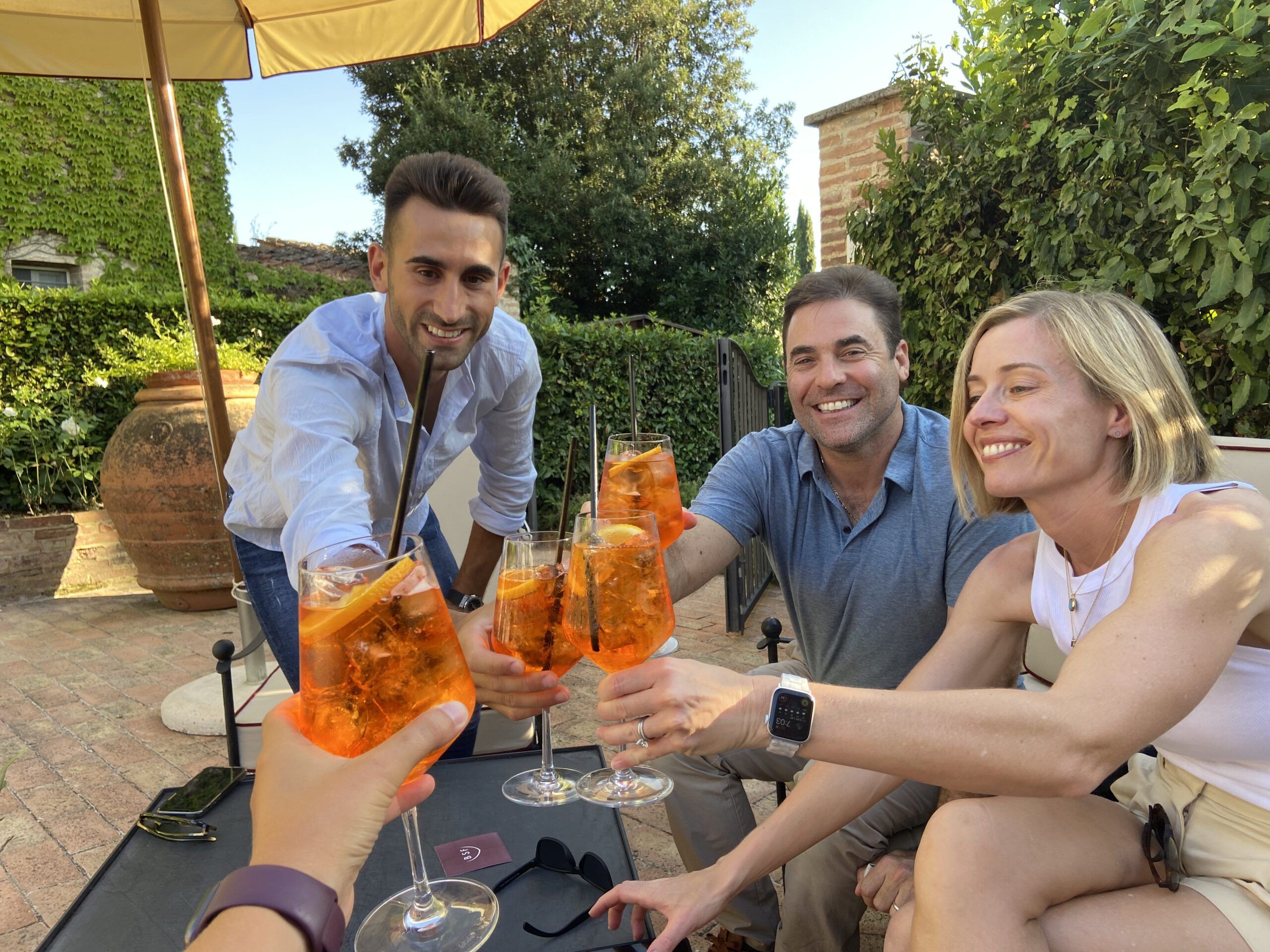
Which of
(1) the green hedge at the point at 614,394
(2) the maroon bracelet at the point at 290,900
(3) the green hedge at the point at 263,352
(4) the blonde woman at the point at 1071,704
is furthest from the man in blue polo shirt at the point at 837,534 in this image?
(3) the green hedge at the point at 263,352

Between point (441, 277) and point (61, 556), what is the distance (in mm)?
5814

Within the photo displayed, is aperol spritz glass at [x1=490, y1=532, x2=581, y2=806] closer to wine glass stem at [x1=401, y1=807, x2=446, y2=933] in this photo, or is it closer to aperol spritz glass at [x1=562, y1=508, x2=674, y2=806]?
aperol spritz glass at [x1=562, y1=508, x2=674, y2=806]

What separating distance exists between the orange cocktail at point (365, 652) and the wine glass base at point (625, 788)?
20.6 inches

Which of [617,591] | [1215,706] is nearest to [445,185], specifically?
[617,591]

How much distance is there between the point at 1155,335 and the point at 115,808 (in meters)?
3.79

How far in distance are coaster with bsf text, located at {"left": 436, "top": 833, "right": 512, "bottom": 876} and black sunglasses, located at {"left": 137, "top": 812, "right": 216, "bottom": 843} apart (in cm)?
44

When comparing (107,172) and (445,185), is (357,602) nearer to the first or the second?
(445,185)

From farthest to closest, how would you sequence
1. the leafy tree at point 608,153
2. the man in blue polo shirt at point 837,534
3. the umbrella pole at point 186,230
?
the leafy tree at point 608,153 < the umbrella pole at point 186,230 < the man in blue polo shirt at point 837,534

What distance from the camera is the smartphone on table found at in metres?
1.57

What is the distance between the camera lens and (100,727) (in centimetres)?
386

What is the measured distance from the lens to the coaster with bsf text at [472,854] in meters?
1.37

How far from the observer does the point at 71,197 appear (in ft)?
32.6

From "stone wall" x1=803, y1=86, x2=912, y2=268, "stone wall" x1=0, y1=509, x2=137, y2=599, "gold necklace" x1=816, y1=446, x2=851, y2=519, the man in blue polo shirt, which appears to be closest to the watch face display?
the man in blue polo shirt

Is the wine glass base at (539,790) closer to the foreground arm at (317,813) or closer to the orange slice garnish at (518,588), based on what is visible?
the orange slice garnish at (518,588)
